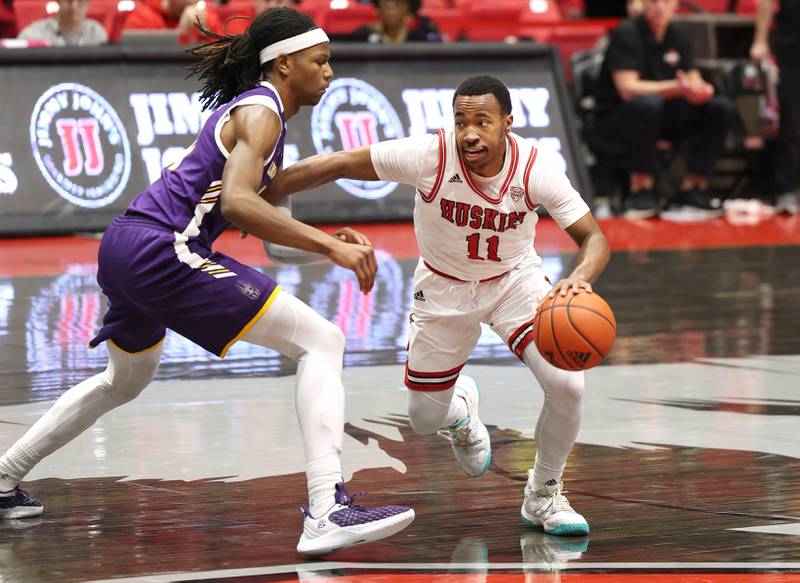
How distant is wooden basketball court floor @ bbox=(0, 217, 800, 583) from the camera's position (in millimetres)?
4500

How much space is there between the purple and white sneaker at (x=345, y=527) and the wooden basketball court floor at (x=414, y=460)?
0.08 metres

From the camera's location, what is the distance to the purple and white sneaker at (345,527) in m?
4.48

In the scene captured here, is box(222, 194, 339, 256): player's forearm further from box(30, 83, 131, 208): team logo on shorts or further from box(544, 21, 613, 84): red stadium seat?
box(544, 21, 613, 84): red stadium seat

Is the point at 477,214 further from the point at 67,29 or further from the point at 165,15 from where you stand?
the point at 165,15

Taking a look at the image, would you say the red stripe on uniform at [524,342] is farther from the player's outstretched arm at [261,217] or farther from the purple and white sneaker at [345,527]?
the purple and white sneaker at [345,527]

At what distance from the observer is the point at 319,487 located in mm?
4582

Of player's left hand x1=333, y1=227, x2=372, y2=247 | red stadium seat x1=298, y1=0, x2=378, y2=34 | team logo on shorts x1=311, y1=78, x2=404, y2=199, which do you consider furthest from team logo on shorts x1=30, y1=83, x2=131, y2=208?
player's left hand x1=333, y1=227, x2=372, y2=247

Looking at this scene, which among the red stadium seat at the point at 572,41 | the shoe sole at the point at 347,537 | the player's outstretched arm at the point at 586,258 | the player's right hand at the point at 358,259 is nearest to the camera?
the shoe sole at the point at 347,537

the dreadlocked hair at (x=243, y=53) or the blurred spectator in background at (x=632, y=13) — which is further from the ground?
the dreadlocked hair at (x=243, y=53)

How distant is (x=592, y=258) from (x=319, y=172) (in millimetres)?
968

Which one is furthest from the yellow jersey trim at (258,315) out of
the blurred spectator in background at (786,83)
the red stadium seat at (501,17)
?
the red stadium seat at (501,17)

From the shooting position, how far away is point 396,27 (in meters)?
13.9

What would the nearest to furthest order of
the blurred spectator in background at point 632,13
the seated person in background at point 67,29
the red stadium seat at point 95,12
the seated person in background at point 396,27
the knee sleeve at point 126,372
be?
the knee sleeve at point 126,372, the seated person in background at point 67,29, the seated person in background at point 396,27, the red stadium seat at point 95,12, the blurred spectator in background at point 632,13

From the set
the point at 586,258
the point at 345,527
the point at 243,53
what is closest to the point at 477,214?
the point at 586,258
